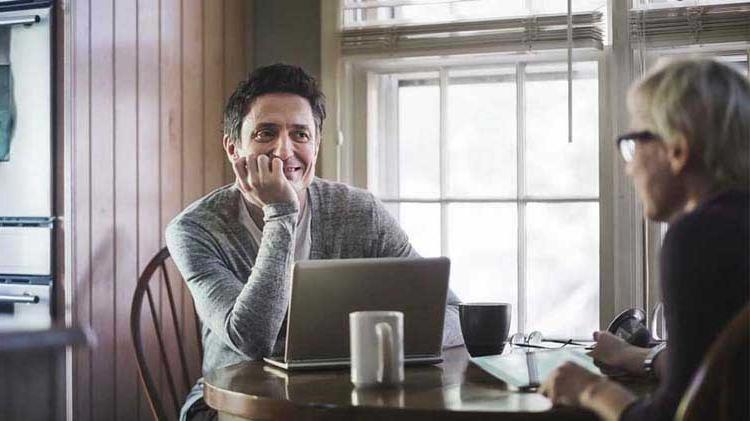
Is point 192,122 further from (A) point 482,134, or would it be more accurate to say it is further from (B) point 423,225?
(A) point 482,134

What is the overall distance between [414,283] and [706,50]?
4.91ft

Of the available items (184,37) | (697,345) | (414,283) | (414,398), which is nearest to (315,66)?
(184,37)

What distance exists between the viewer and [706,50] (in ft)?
9.62

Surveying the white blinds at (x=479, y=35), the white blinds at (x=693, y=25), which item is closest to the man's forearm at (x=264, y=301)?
the white blinds at (x=479, y=35)

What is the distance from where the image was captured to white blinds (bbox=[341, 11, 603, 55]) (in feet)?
9.86

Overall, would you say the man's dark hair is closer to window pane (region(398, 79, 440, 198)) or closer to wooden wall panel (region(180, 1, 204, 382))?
wooden wall panel (region(180, 1, 204, 382))

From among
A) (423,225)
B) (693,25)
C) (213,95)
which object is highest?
(693,25)

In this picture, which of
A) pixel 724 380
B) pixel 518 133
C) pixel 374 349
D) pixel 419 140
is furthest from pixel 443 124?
pixel 724 380

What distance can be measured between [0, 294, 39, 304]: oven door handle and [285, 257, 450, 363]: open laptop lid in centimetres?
93

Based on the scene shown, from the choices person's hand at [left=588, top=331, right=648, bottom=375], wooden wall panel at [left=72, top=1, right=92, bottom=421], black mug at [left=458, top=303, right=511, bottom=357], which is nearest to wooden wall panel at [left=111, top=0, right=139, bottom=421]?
wooden wall panel at [left=72, top=1, right=92, bottom=421]

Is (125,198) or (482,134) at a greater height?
(482,134)

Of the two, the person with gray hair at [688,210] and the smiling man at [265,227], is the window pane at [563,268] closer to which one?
the smiling man at [265,227]

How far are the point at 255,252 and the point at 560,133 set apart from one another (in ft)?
3.77

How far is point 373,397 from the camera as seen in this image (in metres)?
1.59
